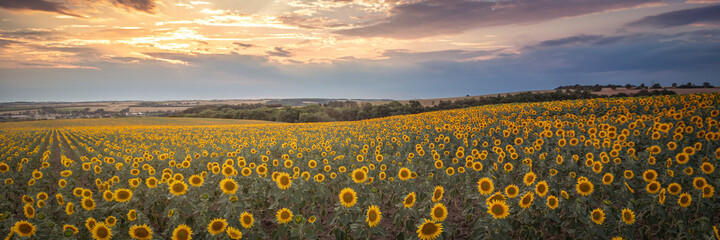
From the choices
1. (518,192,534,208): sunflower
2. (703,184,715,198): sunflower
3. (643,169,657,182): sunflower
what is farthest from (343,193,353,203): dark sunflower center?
(703,184,715,198): sunflower

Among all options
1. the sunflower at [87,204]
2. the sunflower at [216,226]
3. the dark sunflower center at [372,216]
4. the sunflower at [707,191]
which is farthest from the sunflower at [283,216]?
the sunflower at [707,191]

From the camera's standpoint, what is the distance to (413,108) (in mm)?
63469

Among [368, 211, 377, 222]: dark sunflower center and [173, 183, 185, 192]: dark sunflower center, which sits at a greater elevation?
[173, 183, 185, 192]: dark sunflower center

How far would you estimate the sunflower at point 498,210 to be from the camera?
4.15 m

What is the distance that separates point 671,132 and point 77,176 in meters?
18.1

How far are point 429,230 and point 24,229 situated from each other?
628 cm

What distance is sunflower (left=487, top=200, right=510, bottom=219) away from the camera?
4.15 metres

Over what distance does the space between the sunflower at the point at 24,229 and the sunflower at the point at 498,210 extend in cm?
699

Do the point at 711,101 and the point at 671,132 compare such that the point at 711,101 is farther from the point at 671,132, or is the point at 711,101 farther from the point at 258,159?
the point at 258,159

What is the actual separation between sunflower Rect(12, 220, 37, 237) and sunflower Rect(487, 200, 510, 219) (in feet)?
22.9

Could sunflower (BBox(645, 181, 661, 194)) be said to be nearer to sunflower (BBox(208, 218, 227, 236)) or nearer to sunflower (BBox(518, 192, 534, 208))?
sunflower (BBox(518, 192, 534, 208))

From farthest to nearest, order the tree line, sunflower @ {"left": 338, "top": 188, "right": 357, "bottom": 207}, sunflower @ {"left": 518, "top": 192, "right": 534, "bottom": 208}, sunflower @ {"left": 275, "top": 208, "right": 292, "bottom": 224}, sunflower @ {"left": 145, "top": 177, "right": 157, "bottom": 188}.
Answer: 1. the tree line
2. sunflower @ {"left": 145, "top": 177, "right": 157, "bottom": 188}
3. sunflower @ {"left": 338, "top": 188, "right": 357, "bottom": 207}
4. sunflower @ {"left": 275, "top": 208, "right": 292, "bottom": 224}
5. sunflower @ {"left": 518, "top": 192, "right": 534, "bottom": 208}

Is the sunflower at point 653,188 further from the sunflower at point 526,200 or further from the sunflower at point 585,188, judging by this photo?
the sunflower at point 526,200

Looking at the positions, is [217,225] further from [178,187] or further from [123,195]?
[123,195]
